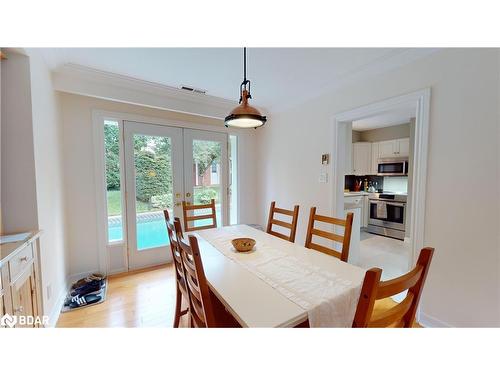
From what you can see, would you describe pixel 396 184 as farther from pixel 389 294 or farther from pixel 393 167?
pixel 389 294

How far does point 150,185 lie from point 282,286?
7.90 ft

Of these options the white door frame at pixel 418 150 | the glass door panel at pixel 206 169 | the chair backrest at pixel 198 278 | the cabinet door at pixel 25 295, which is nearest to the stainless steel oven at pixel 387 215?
the white door frame at pixel 418 150

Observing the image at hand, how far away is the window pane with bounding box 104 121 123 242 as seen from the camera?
8.50 feet

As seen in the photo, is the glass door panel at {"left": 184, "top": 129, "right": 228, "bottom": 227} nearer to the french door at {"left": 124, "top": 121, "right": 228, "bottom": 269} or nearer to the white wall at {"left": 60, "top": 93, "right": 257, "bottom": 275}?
the french door at {"left": 124, "top": 121, "right": 228, "bottom": 269}

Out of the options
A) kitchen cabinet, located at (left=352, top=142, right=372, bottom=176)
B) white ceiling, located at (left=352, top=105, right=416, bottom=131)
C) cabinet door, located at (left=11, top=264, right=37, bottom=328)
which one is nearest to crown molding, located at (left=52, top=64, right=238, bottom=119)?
cabinet door, located at (left=11, top=264, right=37, bottom=328)

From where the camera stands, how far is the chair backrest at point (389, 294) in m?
0.63

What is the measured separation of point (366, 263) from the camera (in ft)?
9.57

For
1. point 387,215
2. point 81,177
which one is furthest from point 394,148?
point 81,177

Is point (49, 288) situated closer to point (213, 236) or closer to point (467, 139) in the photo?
point (213, 236)

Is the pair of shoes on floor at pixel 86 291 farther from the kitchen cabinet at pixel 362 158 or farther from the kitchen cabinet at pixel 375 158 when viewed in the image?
the kitchen cabinet at pixel 375 158

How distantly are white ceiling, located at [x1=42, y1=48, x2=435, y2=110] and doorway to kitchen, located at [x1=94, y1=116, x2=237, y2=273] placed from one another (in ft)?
2.56

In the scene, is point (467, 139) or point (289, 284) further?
point (467, 139)
